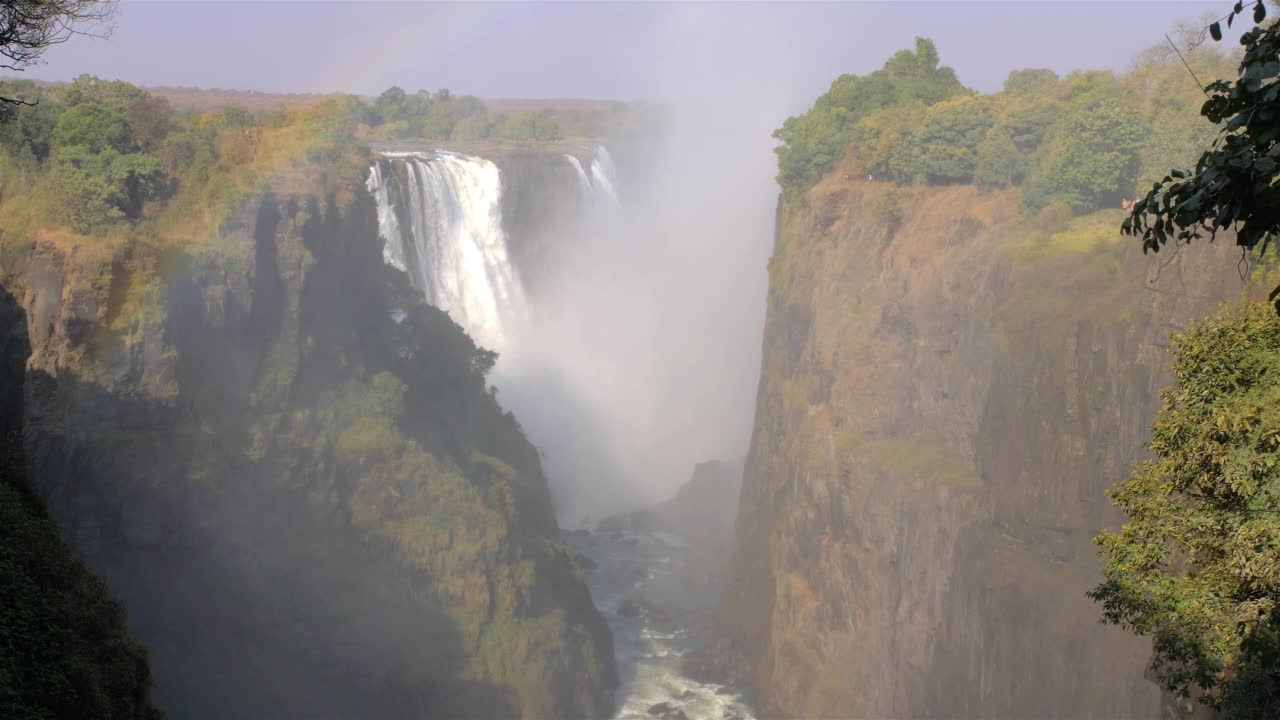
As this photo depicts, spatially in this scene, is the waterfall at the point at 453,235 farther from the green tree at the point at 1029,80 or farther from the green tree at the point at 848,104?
the green tree at the point at 1029,80

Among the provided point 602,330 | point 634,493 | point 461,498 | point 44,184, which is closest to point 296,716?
point 461,498

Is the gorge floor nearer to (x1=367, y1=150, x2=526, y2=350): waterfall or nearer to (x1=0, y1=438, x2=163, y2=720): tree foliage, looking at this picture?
(x1=367, y1=150, x2=526, y2=350): waterfall

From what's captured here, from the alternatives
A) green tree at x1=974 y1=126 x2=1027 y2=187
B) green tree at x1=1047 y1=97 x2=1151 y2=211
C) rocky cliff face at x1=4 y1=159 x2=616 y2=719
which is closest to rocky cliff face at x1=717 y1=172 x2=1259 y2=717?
green tree at x1=974 y1=126 x2=1027 y2=187

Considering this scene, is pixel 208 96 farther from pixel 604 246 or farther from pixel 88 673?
pixel 88 673

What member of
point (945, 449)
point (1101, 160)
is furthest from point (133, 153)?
point (1101, 160)

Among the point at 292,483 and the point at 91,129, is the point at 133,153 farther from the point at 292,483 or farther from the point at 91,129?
the point at 292,483
